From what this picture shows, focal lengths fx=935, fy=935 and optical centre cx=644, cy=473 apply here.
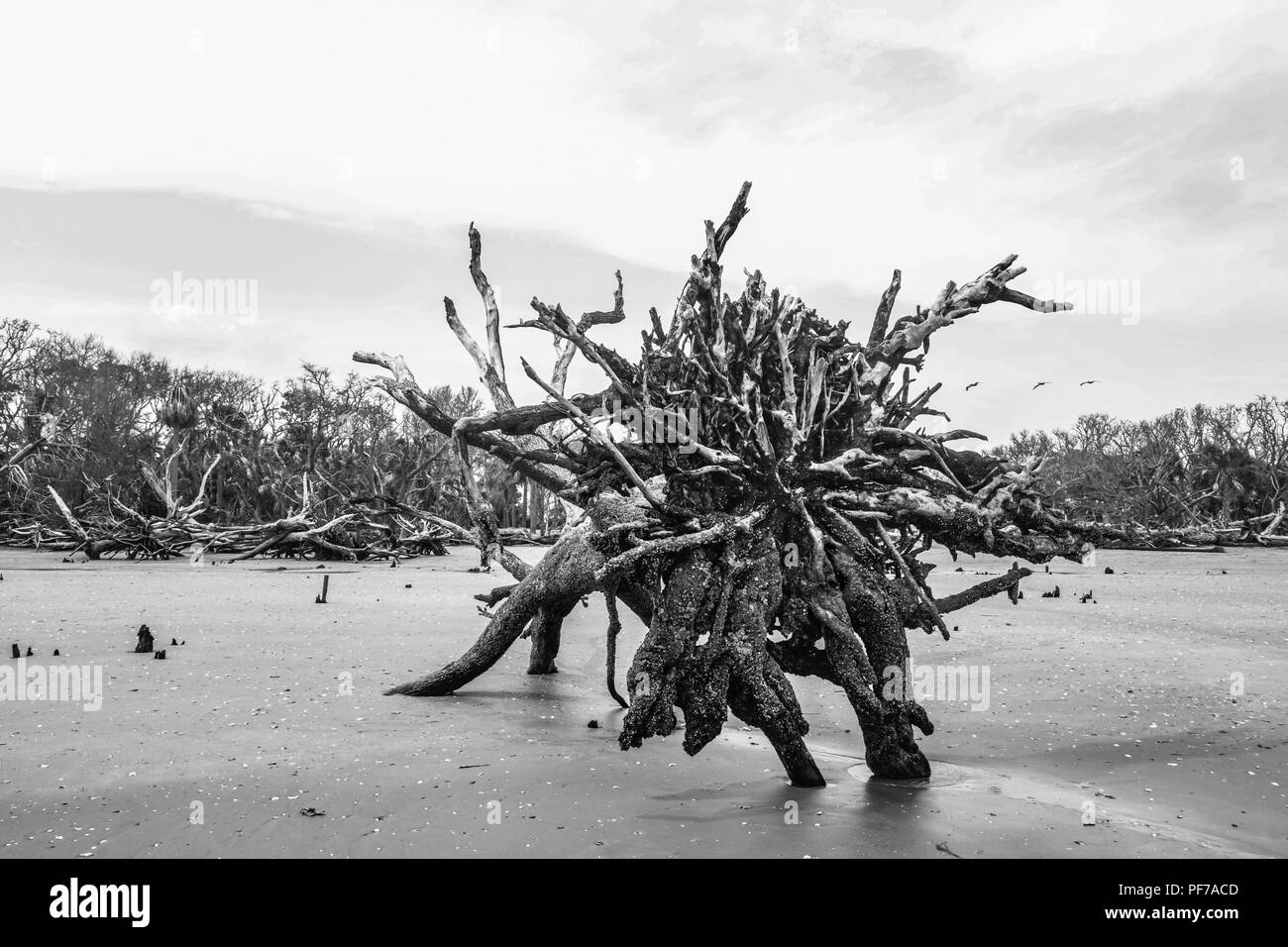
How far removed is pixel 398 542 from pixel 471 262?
64.6ft

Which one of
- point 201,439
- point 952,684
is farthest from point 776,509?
point 201,439

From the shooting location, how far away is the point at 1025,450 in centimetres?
5094

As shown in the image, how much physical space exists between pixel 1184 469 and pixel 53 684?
4723cm

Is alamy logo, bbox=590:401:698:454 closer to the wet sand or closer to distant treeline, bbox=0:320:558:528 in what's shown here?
the wet sand

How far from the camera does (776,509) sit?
232 inches

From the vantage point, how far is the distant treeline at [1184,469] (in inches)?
1553

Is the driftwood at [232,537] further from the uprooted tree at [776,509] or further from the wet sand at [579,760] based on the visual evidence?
the uprooted tree at [776,509]

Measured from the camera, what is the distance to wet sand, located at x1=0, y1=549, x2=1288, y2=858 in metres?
4.46
